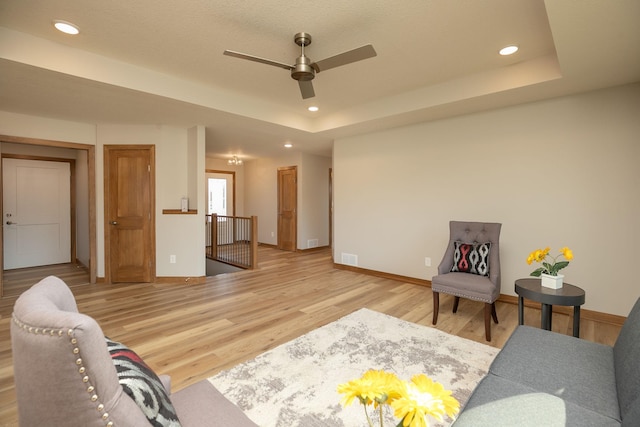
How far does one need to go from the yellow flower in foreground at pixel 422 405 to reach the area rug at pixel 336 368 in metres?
1.30

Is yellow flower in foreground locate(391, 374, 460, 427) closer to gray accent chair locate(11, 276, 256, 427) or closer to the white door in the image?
gray accent chair locate(11, 276, 256, 427)

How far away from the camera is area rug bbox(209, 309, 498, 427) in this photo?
6.02ft

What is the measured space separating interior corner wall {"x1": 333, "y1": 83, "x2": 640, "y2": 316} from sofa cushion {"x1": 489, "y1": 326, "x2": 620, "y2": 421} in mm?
2112

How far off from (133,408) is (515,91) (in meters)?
4.06

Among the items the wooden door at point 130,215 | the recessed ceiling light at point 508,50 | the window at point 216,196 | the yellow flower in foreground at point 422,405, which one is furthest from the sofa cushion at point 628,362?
the window at point 216,196

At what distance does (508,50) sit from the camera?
2.87 m

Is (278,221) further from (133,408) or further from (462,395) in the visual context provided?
(133,408)

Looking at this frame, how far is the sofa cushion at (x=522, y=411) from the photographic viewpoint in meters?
1.13

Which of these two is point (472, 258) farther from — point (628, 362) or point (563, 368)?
point (628, 362)

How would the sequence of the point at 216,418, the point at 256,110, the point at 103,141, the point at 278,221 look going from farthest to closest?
the point at 278,221, the point at 103,141, the point at 256,110, the point at 216,418

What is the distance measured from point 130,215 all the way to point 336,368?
414cm

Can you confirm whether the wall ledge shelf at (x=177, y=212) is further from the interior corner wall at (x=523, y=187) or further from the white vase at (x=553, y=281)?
the white vase at (x=553, y=281)

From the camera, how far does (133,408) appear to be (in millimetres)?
708

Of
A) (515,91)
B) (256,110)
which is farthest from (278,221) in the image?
(515,91)
